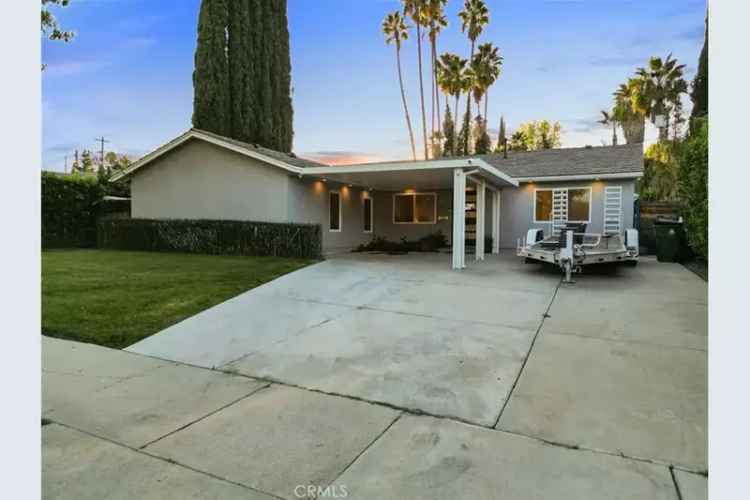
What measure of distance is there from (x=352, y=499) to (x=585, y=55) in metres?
12.9

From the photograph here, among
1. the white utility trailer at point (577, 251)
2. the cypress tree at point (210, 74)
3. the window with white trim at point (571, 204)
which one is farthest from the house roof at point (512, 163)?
the cypress tree at point (210, 74)

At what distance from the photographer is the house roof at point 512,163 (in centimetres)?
1173

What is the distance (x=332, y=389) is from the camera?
3977mm

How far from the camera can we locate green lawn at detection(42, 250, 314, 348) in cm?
582

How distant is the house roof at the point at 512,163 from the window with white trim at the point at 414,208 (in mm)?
3051

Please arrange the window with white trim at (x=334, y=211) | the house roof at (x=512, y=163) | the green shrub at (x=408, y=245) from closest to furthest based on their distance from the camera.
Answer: the house roof at (x=512, y=163) → the window with white trim at (x=334, y=211) → the green shrub at (x=408, y=245)

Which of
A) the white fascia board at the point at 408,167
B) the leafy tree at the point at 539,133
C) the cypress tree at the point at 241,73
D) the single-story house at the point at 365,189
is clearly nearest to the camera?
the white fascia board at the point at 408,167

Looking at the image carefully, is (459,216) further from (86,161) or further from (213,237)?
(86,161)

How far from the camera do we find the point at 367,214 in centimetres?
1784

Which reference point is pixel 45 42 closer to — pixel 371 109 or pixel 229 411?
pixel 229 411

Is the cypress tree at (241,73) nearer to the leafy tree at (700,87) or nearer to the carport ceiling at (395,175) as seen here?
the carport ceiling at (395,175)

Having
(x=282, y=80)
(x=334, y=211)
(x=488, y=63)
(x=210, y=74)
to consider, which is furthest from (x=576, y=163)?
(x=488, y=63)

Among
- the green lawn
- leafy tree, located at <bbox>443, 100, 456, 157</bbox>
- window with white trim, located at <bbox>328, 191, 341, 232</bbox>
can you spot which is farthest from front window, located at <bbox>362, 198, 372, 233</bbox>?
leafy tree, located at <bbox>443, 100, 456, 157</bbox>

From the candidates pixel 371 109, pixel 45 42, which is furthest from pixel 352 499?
pixel 371 109
